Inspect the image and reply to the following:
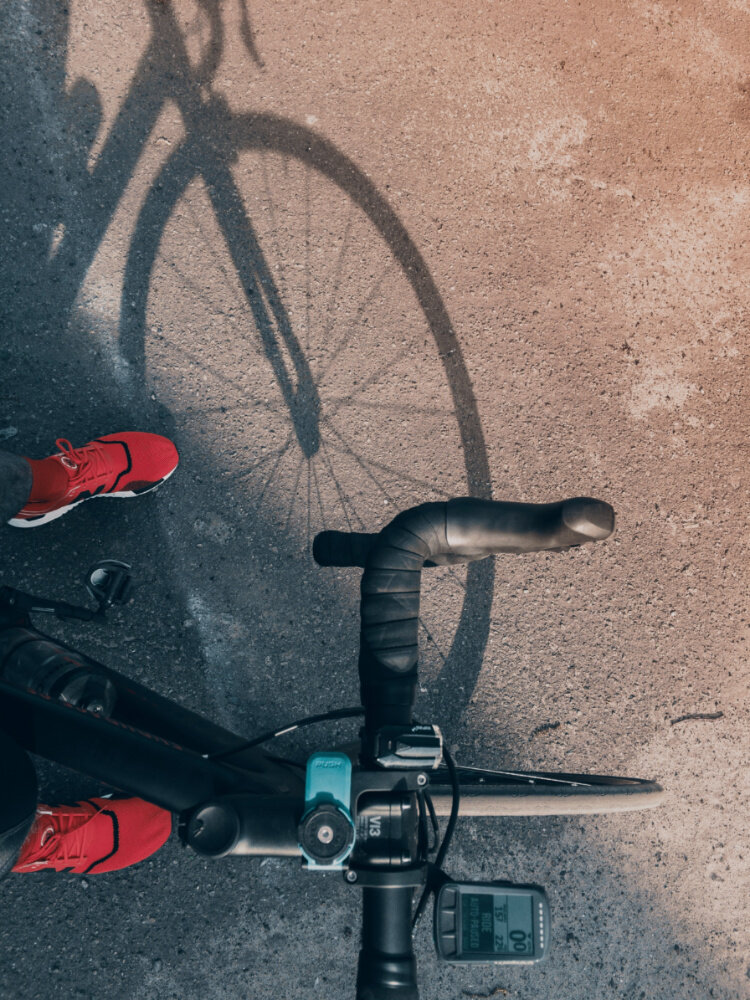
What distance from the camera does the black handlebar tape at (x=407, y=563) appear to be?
6.42 feet

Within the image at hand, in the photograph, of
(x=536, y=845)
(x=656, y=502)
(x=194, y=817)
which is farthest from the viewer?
(x=656, y=502)

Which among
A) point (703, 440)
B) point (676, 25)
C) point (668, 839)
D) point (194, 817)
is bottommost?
point (194, 817)

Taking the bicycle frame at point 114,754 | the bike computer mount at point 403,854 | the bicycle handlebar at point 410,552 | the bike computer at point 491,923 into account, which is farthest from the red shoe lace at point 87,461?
the bike computer at point 491,923

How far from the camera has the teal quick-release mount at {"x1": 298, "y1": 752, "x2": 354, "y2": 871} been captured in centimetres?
162

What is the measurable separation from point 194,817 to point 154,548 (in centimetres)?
173

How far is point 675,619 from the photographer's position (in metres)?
3.33

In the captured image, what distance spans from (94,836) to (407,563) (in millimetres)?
1868

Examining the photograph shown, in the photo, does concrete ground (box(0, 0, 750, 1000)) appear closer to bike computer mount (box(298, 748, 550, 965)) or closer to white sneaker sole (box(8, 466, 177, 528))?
white sneaker sole (box(8, 466, 177, 528))

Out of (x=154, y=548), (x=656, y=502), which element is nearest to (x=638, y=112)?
(x=656, y=502)

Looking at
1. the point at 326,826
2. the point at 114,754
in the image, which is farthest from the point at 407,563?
the point at 114,754

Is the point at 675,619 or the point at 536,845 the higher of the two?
the point at 675,619

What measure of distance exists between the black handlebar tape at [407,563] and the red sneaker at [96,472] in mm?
1508

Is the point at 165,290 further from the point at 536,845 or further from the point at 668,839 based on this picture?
the point at 668,839

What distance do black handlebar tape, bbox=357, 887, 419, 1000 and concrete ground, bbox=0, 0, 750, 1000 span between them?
1471mm
